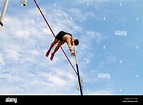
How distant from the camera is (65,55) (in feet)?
47.9

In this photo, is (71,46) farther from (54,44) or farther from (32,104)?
(32,104)

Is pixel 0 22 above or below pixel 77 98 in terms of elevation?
above

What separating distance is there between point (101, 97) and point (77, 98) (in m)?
0.69

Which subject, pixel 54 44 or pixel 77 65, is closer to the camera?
pixel 77 65

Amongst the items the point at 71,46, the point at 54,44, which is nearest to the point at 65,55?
the point at 54,44

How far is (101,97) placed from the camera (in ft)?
26.5

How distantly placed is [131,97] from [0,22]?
15.2 ft

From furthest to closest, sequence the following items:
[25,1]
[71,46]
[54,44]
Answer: [54,44] → [71,46] → [25,1]

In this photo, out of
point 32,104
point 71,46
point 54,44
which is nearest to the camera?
point 32,104

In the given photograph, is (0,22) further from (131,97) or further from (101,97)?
(131,97)

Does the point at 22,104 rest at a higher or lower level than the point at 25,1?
lower

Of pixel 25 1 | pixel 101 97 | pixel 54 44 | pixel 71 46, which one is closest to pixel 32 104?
pixel 101 97

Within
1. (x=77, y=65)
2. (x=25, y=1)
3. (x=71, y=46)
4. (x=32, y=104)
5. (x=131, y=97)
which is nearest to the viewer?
(x=32, y=104)

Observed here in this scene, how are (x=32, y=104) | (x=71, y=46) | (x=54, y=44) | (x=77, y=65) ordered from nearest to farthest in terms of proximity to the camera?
(x=32, y=104), (x=77, y=65), (x=71, y=46), (x=54, y=44)
